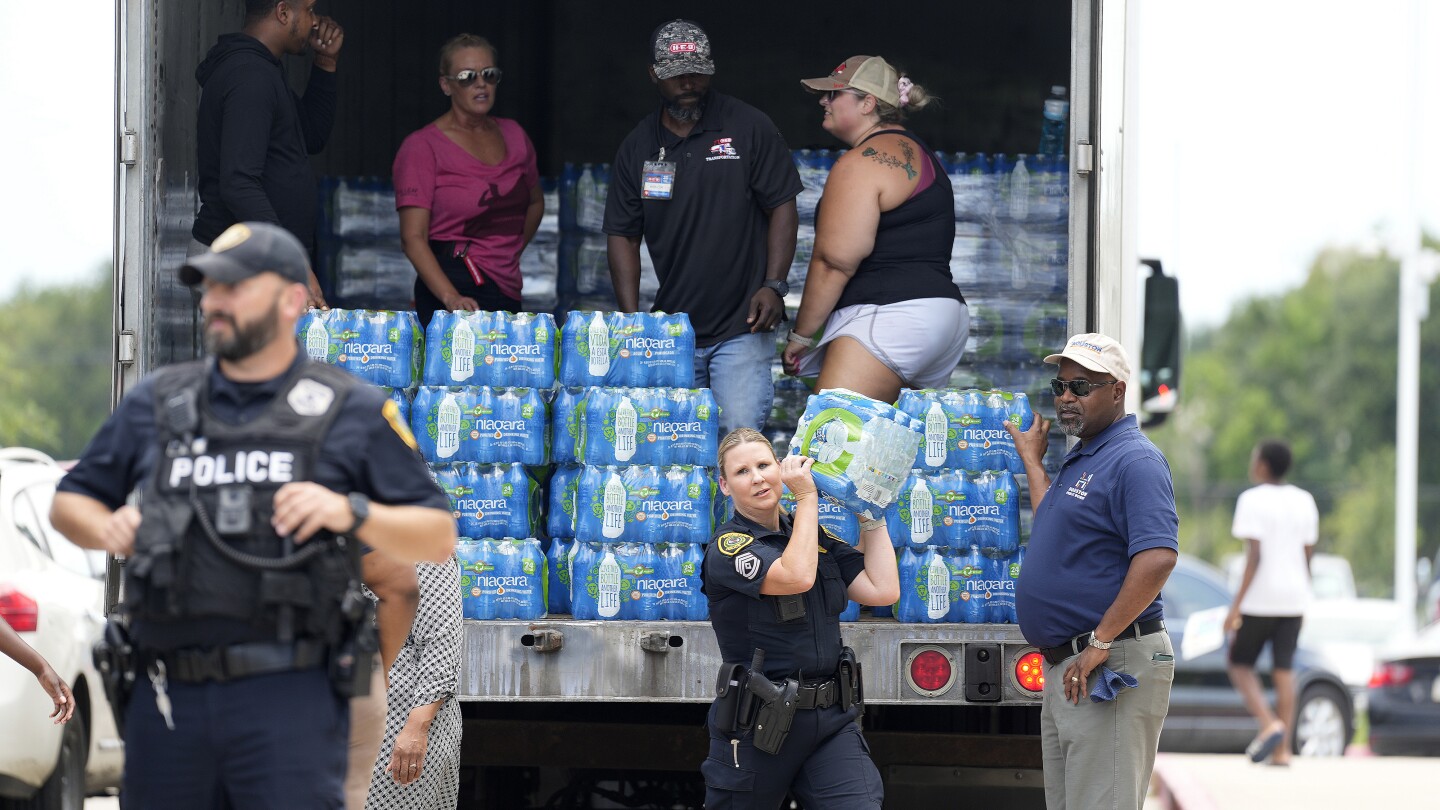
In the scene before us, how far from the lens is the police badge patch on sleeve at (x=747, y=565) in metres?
5.04

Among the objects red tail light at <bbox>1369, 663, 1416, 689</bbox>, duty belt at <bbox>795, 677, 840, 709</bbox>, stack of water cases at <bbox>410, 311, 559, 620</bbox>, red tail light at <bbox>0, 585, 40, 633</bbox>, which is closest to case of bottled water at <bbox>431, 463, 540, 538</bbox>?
stack of water cases at <bbox>410, 311, 559, 620</bbox>

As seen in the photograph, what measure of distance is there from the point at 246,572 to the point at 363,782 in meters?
1.03

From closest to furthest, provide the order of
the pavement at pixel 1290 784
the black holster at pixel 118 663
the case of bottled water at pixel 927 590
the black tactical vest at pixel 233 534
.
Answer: the black tactical vest at pixel 233 534, the black holster at pixel 118 663, the case of bottled water at pixel 927 590, the pavement at pixel 1290 784

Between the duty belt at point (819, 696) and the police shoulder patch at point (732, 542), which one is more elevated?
the police shoulder patch at point (732, 542)

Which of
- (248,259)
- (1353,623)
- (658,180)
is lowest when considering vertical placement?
(1353,623)

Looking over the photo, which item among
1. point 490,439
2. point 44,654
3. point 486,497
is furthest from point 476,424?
point 44,654

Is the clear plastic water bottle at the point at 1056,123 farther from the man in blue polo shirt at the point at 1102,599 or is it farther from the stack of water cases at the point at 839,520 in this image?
the stack of water cases at the point at 839,520

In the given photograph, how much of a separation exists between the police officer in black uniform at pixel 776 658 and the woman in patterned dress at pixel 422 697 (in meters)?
0.71

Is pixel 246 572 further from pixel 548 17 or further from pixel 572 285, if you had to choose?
pixel 548 17

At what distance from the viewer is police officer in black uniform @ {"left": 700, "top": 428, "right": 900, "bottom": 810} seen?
5016 millimetres

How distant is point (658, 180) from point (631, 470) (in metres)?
1.22

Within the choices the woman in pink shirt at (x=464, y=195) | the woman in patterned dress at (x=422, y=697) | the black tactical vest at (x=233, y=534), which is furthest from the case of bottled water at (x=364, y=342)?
the black tactical vest at (x=233, y=534)

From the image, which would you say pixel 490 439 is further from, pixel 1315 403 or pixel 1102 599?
pixel 1315 403

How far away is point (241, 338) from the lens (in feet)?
12.3
